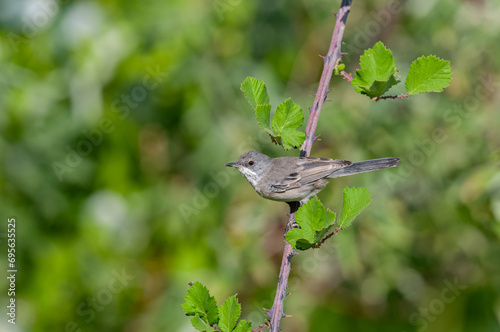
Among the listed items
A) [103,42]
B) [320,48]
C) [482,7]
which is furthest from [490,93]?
[103,42]

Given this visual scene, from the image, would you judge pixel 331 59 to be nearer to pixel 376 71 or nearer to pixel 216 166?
pixel 376 71

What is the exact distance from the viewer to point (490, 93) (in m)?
5.23

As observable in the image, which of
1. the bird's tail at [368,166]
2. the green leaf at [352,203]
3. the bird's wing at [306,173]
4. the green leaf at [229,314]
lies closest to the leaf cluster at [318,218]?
the green leaf at [352,203]

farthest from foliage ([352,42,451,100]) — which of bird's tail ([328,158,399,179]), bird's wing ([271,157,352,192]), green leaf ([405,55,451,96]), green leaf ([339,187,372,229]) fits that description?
bird's wing ([271,157,352,192])

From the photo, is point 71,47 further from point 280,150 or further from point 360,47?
point 360,47

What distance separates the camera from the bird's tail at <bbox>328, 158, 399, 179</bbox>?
3268 millimetres

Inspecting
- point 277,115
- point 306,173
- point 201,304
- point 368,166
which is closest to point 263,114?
point 277,115

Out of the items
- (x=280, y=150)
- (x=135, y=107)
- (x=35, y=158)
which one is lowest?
(x=280, y=150)

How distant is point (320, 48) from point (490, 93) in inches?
69.4

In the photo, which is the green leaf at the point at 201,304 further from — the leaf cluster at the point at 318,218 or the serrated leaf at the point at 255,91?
the serrated leaf at the point at 255,91

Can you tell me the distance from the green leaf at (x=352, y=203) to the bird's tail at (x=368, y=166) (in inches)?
54.5

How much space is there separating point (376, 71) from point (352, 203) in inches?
19.0

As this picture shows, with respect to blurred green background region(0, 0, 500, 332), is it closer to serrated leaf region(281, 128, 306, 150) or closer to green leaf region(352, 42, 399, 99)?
serrated leaf region(281, 128, 306, 150)

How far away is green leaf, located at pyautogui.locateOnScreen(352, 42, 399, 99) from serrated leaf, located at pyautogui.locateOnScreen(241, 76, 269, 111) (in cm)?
36
